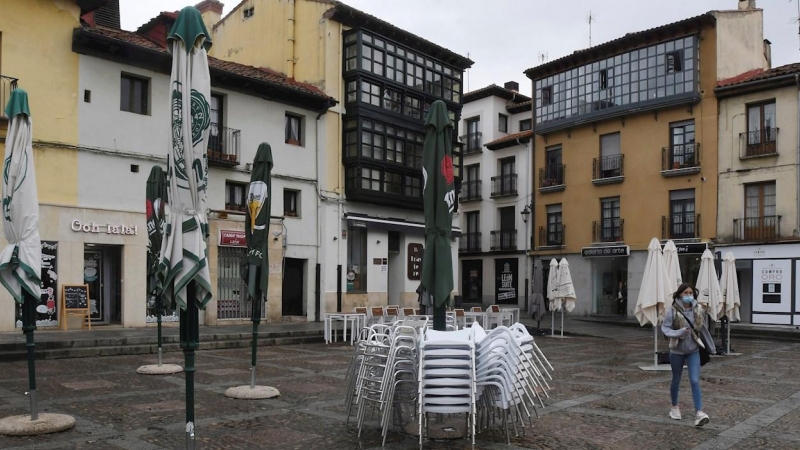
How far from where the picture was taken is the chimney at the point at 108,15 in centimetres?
2284

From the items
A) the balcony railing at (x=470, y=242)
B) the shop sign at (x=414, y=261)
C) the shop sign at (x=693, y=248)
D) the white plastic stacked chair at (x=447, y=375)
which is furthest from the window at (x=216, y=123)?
the balcony railing at (x=470, y=242)

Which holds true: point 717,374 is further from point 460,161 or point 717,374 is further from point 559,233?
point 559,233

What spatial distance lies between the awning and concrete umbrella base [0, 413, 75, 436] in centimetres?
1871

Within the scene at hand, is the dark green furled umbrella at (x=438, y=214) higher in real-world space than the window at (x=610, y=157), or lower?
lower

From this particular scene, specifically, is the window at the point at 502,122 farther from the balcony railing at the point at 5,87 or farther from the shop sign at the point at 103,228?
the balcony railing at the point at 5,87

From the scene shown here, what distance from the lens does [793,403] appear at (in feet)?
32.1

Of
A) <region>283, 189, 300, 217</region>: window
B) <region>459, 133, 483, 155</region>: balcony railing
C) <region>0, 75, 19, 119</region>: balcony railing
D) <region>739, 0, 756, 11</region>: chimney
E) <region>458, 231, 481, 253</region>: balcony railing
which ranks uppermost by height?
<region>739, 0, 756, 11</region>: chimney

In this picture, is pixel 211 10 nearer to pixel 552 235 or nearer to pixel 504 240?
pixel 504 240

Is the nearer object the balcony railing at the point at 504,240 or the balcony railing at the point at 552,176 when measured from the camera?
the balcony railing at the point at 552,176

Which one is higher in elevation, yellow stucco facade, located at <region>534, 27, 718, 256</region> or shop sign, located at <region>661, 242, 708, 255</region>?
yellow stucco facade, located at <region>534, 27, 718, 256</region>

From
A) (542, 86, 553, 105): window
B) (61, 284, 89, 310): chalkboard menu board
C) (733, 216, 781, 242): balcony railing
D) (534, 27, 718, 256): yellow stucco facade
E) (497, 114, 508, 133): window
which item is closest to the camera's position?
(61, 284, 89, 310): chalkboard menu board

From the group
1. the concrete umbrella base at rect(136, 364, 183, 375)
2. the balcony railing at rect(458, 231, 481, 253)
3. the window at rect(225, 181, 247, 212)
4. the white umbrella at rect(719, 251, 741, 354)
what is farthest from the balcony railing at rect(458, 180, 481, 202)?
the concrete umbrella base at rect(136, 364, 183, 375)

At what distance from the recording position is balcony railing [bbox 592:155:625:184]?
105ft

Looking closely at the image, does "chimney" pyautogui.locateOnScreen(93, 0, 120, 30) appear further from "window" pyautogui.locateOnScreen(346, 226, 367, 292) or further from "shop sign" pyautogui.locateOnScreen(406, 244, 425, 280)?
"shop sign" pyautogui.locateOnScreen(406, 244, 425, 280)
